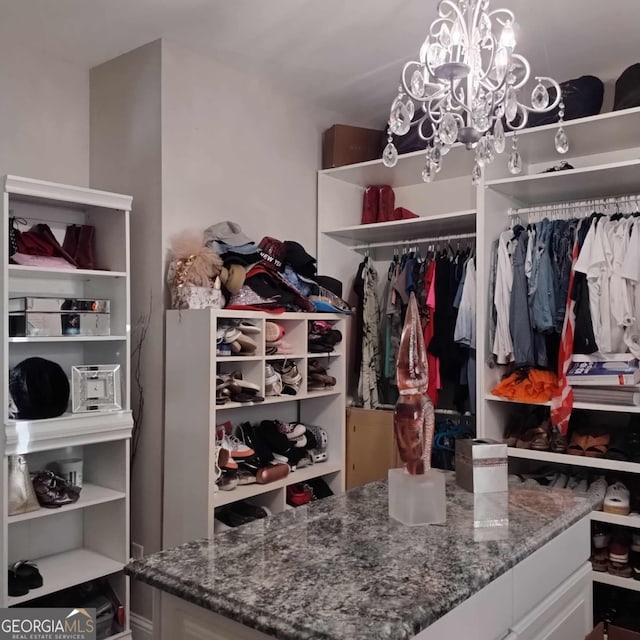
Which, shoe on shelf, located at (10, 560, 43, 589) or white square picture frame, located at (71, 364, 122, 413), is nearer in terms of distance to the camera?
shoe on shelf, located at (10, 560, 43, 589)

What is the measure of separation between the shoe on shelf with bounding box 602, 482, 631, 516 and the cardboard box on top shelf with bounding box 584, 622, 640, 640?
1.07 meters

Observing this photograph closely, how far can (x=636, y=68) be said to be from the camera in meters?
2.85

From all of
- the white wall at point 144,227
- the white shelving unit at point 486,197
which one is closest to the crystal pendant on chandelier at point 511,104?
the white shelving unit at point 486,197

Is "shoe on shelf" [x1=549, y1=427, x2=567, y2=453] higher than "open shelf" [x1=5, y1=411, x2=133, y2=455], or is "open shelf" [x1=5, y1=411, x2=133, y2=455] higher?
"open shelf" [x1=5, y1=411, x2=133, y2=455]

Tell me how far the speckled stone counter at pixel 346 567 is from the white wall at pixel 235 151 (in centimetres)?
180

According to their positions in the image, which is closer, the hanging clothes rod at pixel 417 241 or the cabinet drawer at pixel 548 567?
the cabinet drawer at pixel 548 567

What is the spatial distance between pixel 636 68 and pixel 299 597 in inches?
109

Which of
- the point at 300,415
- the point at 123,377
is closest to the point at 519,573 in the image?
the point at 123,377

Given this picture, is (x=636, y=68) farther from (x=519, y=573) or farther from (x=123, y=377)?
(x=123, y=377)

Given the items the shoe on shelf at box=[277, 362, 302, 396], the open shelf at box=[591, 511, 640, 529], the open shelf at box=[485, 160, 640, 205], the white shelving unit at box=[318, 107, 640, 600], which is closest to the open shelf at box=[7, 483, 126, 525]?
the shoe on shelf at box=[277, 362, 302, 396]

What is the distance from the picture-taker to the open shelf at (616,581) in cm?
278

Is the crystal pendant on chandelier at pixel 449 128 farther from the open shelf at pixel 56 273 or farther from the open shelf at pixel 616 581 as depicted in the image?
the open shelf at pixel 616 581

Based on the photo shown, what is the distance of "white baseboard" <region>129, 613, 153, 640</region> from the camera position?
2899 millimetres

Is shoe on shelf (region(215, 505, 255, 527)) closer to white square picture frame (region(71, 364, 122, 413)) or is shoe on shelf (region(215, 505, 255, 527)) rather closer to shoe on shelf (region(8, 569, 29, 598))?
white square picture frame (region(71, 364, 122, 413))
